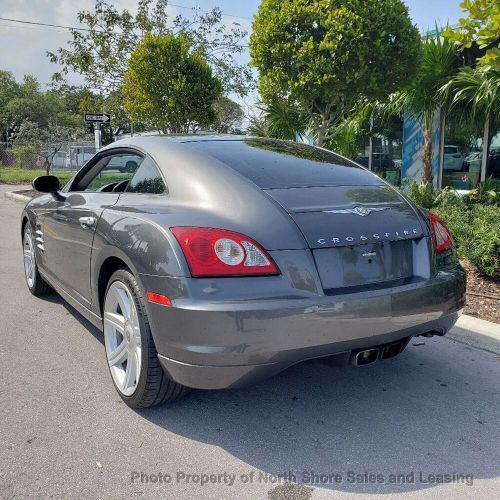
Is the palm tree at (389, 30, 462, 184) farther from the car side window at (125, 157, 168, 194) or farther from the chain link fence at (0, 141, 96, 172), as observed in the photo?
the chain link fence at (0, 141, 96, 172)

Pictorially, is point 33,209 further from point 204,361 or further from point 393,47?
point 393,47

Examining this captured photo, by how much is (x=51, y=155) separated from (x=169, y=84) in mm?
13623

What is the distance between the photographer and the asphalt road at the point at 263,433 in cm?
233

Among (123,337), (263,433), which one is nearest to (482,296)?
(263,433)

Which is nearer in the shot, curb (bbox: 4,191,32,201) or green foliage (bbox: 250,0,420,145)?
green foliage (bbox: 250,0,420,145)

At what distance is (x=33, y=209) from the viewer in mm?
4793

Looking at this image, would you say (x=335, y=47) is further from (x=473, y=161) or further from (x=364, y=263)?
(x=364, y=263)

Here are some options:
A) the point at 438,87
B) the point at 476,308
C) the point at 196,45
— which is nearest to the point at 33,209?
the point at 476,308

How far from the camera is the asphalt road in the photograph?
2.33m

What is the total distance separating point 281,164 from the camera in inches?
127

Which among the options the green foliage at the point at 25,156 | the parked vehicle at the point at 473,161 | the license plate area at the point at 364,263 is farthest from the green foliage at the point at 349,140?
the green foliage at the point at 25,156

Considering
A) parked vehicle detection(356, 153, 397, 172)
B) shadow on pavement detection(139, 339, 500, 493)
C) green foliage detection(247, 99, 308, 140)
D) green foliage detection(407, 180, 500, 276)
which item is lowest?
shadow on pavement detection(139, 339, 500, 493)

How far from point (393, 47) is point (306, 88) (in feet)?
4.41

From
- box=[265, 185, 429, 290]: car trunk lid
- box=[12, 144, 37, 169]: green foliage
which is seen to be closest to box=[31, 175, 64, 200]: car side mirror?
box=[265, 185, 429, 290]: car trunk lid
